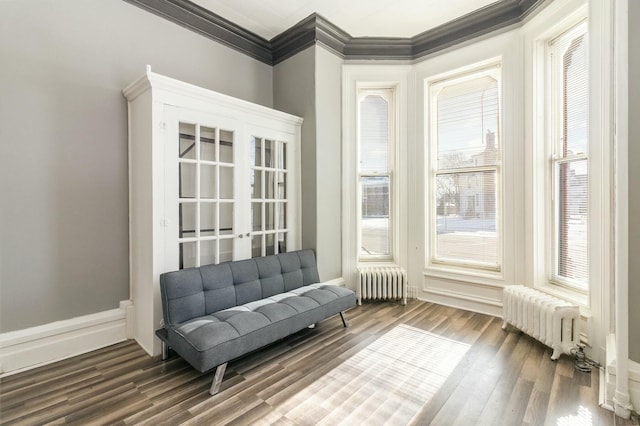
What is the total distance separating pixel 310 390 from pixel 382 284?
1906 millimetres

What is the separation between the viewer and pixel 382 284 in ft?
12.1

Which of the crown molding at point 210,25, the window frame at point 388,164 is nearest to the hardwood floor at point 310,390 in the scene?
the window frame at point 388,164

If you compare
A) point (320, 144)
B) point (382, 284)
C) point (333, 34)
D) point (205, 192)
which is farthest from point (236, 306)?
point (333, 34)

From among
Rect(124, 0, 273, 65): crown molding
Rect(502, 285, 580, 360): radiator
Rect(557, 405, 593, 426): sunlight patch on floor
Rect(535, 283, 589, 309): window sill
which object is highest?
Rect(124, 0, 273, 65): crown molding

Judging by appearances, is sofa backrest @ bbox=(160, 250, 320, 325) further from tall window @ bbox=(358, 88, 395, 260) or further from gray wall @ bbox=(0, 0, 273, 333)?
tall window @ bbox=(358, 88, 395, 260)

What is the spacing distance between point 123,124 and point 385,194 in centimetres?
302

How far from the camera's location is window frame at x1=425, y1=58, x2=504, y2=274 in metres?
3.36

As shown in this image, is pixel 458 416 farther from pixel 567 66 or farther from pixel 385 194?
pixel 567 66

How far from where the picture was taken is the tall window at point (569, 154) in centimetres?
266

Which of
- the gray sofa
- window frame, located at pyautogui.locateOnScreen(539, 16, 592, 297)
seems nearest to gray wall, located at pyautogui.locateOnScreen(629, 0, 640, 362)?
window frame, located at pyautogui.locateOnScreen(539, 16, 592, 297)

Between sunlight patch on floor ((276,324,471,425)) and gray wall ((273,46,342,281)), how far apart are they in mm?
1296

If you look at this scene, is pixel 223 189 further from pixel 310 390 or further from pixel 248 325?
pixel 310 390

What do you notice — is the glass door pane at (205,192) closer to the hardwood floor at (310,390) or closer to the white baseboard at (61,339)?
the white baseboard at (61,339)

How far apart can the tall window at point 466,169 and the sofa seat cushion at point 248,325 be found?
1.71 m
